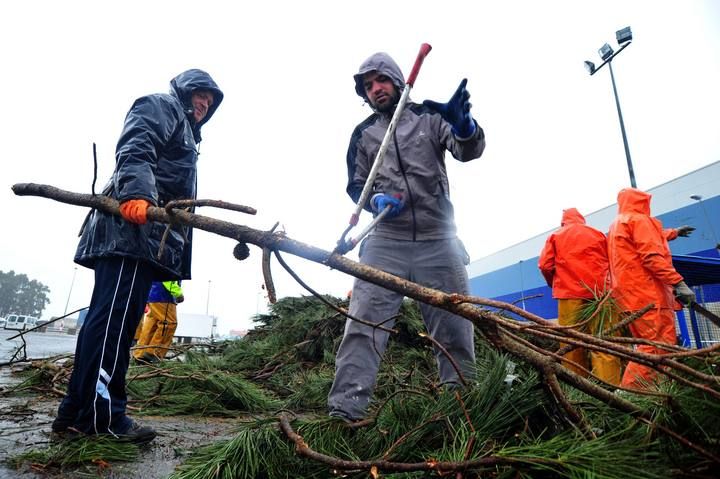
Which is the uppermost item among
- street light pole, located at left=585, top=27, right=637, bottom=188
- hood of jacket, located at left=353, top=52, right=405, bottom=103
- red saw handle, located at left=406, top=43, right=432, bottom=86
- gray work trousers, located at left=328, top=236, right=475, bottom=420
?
street light pole, located at left=585, top=27, right=637, bottom=188

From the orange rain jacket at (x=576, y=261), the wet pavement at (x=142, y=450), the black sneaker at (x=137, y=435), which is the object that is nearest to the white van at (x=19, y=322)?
the wet pavement at (x=142, y=450)

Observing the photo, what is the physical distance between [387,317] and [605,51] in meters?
13.5

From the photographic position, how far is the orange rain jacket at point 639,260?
364cm

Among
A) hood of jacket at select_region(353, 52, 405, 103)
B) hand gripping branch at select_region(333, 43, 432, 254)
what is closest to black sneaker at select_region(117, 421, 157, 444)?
hand gripping branch at select_region(333, 43, 432, 254)

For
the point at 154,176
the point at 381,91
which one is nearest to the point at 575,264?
the point at 381,91

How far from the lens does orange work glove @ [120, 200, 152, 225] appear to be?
6.47ft

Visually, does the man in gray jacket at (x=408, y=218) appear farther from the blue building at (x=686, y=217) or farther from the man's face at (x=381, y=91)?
the blue building at (x=686, y=217)

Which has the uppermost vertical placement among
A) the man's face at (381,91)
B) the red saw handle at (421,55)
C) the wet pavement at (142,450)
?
the man's face at (381,91)

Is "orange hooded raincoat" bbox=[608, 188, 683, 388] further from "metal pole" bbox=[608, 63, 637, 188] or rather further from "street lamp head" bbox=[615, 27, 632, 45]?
"street lamp head" bbox=[615, 27, 632, 45]

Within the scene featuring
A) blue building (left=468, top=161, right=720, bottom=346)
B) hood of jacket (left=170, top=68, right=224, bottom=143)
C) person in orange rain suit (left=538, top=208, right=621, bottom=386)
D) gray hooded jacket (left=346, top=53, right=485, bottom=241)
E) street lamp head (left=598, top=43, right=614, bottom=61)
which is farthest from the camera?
blue building (left=468, top=161, right=720, bottom=346)

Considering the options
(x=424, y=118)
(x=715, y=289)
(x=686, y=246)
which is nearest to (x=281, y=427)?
(x=424, y=118)

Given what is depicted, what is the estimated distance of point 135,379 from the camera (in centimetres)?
338

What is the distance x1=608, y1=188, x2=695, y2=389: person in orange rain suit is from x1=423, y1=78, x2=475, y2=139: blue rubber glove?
246 centimetres

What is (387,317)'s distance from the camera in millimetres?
2309
